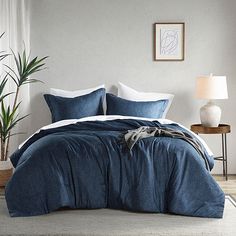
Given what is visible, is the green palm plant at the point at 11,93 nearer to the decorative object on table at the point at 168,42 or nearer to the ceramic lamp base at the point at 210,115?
the decorative object on table at the point at 168,42

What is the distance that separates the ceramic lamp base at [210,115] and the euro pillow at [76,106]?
1.19 meters

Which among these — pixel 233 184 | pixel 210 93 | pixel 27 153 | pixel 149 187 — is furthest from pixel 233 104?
pixel 27 153

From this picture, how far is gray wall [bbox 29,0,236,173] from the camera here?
5938 millimetres

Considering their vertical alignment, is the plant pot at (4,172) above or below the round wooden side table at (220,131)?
below

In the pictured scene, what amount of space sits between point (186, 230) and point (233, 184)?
2.15m

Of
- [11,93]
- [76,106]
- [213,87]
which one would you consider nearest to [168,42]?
[213,87]

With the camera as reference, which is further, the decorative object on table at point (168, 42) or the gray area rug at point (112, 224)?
the decorative object on table at point (168, 42)

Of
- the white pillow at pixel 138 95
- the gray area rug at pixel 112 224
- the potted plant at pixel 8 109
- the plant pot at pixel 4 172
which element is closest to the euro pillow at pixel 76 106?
the white pillow at pixel 138 95

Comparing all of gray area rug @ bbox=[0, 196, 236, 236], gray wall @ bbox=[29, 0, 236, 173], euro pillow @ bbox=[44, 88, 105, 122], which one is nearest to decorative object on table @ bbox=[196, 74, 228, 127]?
gray wall @ bbox=[29, 0, 236, 173]

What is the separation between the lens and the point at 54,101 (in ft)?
18.7

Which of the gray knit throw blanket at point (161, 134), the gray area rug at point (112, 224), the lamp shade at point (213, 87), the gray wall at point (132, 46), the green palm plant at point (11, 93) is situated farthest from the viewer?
the gray wall at point (132, 46)

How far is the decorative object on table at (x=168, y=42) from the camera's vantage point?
19.5 feet

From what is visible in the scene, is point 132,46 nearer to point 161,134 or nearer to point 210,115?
point 210,115

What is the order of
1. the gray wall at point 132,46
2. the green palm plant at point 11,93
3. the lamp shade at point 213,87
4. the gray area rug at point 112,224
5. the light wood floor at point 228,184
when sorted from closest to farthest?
1. the gray area rug at point 112,224
2. the light wood floor at point 228,184
3. the green palm plant at point 11,93
4. the lamp shade at point 213,87
5. the gray wall at point 132,46
